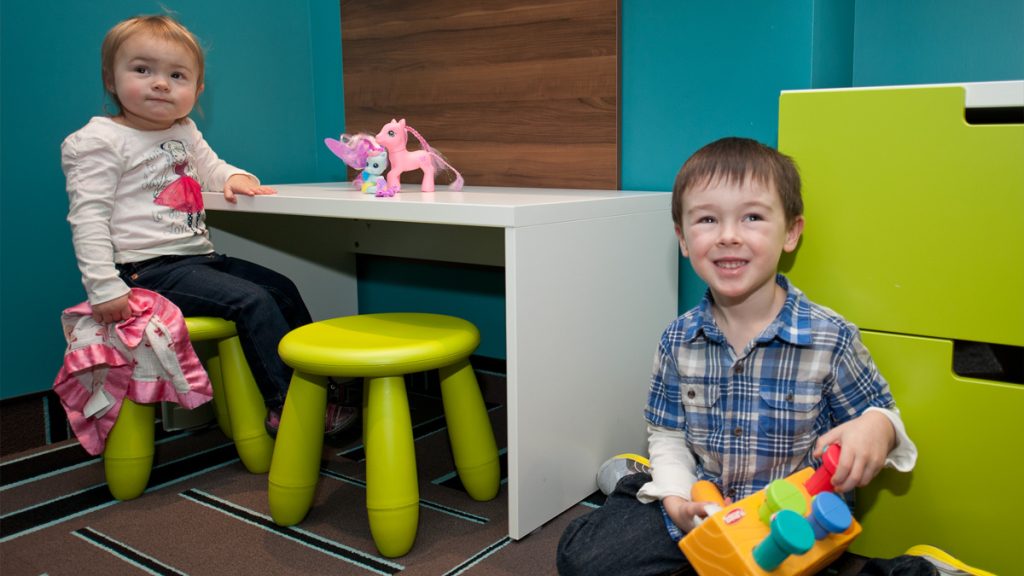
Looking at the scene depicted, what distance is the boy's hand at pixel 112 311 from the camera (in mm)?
1355

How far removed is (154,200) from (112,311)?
23cm

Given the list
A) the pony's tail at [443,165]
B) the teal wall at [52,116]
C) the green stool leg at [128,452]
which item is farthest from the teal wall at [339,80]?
the green stool leg at [128,452]

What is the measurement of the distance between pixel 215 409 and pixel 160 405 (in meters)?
0.17

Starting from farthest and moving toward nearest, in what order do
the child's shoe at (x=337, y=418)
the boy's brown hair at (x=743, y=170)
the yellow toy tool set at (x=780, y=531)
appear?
1. the child's shoe at (x=337, y=418)
2. the boy's brown hair at (x=743, y=170)
3. the yellow toy tool set at (x=780, y=531)

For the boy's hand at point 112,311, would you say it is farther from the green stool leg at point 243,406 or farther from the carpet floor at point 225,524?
the carpet floor at point 225,524

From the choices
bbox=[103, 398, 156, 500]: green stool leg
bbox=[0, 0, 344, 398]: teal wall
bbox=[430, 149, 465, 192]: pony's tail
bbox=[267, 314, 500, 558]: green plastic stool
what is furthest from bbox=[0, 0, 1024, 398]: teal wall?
bbox=[267, 314, 500, 558]: green plastic stool

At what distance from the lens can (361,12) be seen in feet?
6.30

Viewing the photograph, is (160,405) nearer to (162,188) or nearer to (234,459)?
(234,459)

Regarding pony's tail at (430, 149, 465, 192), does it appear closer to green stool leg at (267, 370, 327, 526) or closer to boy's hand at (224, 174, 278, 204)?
boy's hand at (224, 174, 278, 204)

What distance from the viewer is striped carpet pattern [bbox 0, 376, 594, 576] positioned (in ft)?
3.92

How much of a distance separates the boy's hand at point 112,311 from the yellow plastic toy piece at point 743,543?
978 millimetres

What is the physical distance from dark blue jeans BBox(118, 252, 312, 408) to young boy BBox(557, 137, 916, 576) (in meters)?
0.66

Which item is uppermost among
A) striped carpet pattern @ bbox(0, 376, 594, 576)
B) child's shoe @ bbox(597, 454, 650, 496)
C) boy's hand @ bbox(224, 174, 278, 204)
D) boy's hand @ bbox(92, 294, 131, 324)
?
boy's hand @ bbox(224, 174, 278, 204)

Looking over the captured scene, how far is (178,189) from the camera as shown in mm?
1509
